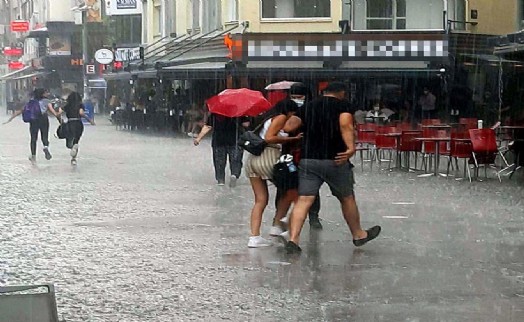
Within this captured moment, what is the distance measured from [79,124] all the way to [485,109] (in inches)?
640

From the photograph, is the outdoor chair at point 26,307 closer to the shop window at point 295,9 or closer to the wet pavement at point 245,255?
the wet pavement at point 245,255

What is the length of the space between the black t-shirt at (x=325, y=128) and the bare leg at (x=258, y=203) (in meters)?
0.84

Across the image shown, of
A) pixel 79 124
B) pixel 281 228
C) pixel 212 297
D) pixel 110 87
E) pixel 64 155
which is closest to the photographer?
pixel 212 297

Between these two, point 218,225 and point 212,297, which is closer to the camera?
point 212,297

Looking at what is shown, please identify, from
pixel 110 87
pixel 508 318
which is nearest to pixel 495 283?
pixel 508 318

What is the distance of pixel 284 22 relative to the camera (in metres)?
36.9

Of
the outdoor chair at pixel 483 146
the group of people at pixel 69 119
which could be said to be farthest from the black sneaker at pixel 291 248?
the group of people at pixel 69 119

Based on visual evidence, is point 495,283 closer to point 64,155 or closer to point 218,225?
point 218,225

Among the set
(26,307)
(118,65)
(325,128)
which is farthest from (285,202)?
(118,65)

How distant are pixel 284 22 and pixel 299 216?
26.5 metres

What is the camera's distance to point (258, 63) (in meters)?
35.1

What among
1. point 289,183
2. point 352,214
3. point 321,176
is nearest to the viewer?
point 321,176

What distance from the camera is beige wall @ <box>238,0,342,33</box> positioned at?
120 feet

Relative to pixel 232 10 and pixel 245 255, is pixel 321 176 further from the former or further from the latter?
pixel 232 10
